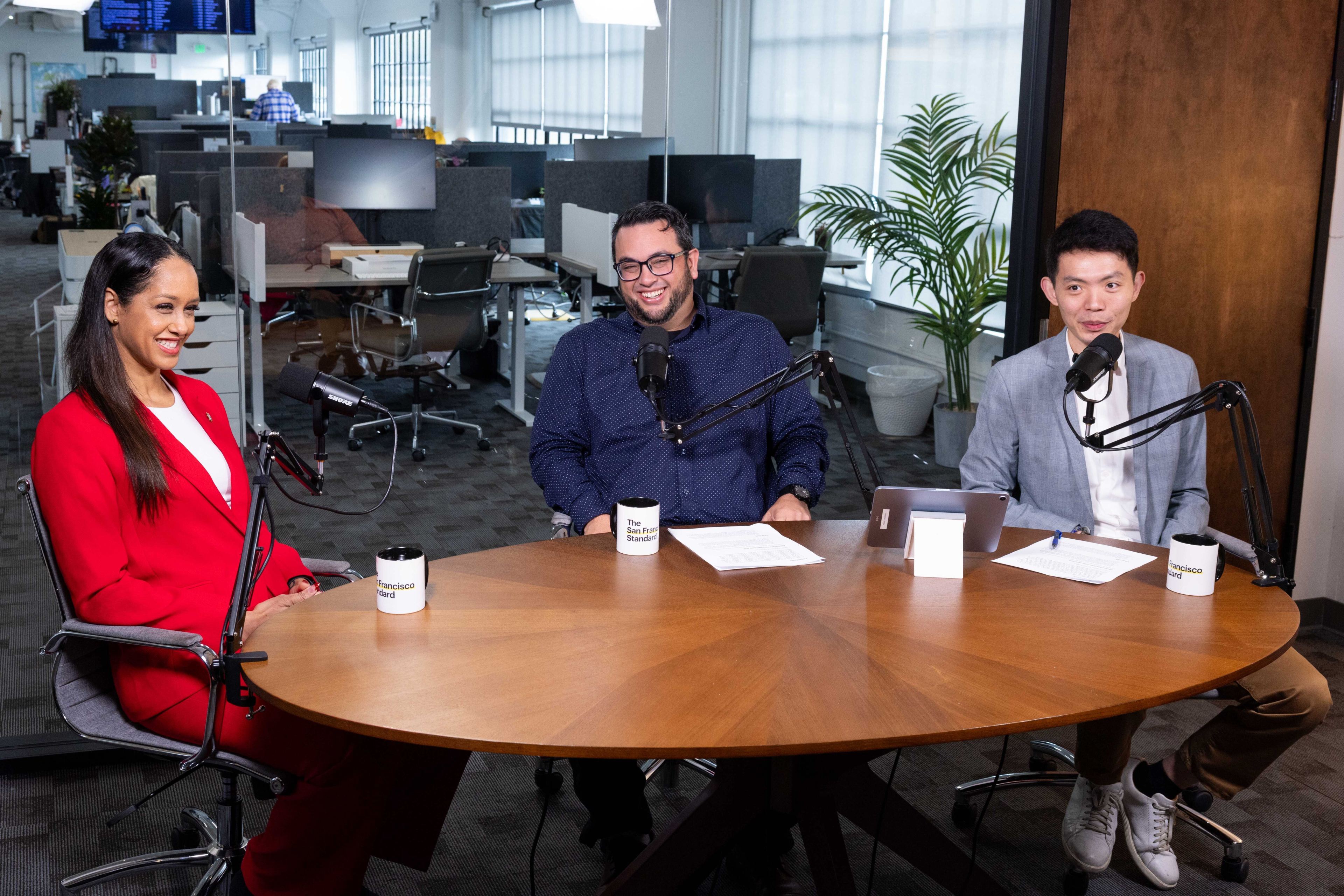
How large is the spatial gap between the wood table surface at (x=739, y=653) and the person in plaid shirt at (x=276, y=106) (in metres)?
2.99

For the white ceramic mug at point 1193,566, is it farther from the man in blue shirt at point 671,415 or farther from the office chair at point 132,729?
the office chair at point 132,729

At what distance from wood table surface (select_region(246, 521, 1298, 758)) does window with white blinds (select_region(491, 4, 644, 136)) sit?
2.86 m

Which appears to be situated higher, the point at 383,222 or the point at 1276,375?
the point at 383,222

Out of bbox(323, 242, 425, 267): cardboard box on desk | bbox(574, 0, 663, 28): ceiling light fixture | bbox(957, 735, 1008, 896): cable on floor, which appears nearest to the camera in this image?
bbox(957, 735, 1008, 896): cable on floor

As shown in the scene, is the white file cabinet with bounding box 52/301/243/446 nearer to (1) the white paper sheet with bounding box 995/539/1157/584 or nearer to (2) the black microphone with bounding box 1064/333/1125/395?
(1) the white paper sheet with bounding box 995/539/1157/584

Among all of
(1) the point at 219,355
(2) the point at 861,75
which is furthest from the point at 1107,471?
(1) the point at 219,355

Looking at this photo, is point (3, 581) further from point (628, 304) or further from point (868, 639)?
point (868, 639)

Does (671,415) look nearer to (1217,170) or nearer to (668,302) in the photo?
(668,302)

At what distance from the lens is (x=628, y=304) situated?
96.0 inches

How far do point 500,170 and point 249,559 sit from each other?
3.93 meters

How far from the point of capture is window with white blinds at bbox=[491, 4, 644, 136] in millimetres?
4336

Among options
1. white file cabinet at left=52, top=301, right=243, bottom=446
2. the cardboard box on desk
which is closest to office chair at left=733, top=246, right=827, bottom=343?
the cardboard box on desk

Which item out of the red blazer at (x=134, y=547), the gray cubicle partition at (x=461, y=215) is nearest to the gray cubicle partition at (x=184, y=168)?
the gray cubicle partition at (x=461, y=215)

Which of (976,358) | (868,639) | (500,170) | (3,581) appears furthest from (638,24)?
(868,639)
